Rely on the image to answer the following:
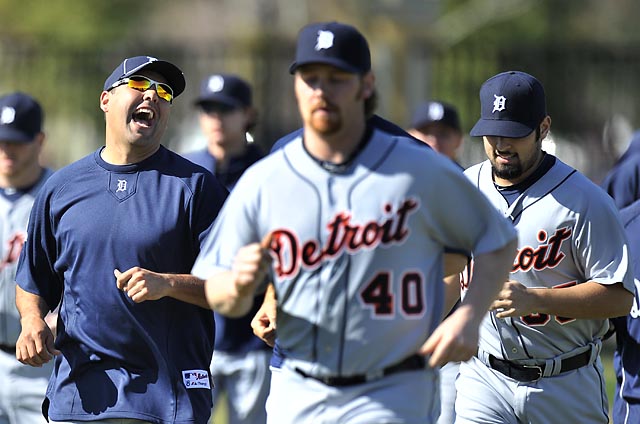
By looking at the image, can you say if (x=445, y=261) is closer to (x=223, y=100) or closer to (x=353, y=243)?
(x=353, y=243)

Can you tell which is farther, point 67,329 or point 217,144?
point 217,144

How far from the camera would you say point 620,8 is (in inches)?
1740

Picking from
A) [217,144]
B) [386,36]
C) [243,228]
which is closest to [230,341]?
[217,144]

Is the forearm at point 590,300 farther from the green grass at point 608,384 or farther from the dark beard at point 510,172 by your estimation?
the green grass at point 608,384

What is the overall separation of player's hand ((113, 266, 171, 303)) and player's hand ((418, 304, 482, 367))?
1400mm

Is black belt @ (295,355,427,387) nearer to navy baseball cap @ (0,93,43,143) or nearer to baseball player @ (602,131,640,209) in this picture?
navy baseball cap @ (0,93,43,143)

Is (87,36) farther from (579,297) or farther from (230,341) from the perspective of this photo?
(579,297)

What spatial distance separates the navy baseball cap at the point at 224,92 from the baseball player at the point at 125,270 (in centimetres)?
351

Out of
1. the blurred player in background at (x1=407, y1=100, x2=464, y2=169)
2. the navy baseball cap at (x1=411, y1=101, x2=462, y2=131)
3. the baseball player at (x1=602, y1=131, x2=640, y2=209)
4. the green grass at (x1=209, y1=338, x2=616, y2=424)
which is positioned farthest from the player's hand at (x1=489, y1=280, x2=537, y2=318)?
the green grass at (x1=209, y1=338, x2=616, y2=424)

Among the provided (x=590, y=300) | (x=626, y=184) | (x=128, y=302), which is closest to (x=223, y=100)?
(x=626, y=184)

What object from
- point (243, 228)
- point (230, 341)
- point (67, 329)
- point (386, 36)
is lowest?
point (230, 341)

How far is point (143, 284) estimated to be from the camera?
18.4ft

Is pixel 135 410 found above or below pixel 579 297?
below

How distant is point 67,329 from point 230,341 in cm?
306
